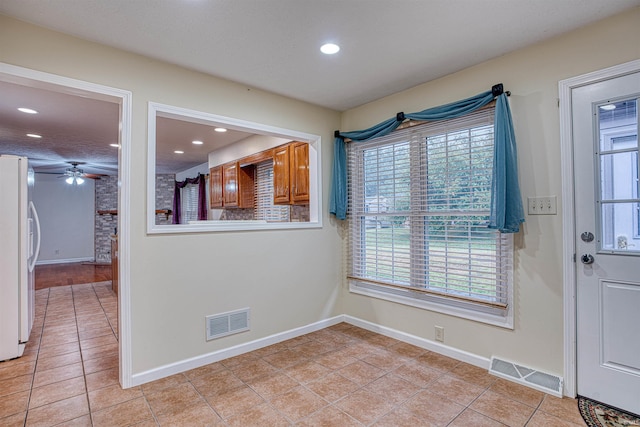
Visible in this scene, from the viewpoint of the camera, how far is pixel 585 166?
2.15 meters

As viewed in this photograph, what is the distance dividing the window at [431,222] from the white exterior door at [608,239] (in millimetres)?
479

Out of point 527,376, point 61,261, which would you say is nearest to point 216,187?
point 527,376

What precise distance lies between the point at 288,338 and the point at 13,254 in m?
2.59

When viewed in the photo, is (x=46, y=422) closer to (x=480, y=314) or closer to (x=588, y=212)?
(x=480, y=314)

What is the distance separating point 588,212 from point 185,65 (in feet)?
10.0

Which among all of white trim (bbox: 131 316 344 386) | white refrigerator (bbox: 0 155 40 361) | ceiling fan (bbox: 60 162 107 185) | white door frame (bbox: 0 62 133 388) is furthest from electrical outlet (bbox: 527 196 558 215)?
ceiling fan (bbox: 60 162 107 185)

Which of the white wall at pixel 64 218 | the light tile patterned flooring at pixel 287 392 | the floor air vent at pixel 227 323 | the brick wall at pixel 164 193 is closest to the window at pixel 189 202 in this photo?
the brick wall at pixel 164 193

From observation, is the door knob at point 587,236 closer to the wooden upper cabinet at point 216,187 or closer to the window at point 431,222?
the window at point 431,222

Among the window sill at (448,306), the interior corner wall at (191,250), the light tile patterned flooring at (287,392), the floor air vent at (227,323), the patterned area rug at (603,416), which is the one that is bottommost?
the light tile patterned flooring at (287,392)

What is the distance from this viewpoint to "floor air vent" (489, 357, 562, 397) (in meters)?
2.23

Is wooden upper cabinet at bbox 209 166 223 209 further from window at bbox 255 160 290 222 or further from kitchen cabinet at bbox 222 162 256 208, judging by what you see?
window at bbox 255 160 290 222

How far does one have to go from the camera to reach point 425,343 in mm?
3023

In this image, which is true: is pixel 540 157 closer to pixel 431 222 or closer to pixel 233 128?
pixel 431 222

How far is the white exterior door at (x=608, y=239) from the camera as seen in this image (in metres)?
1.99
